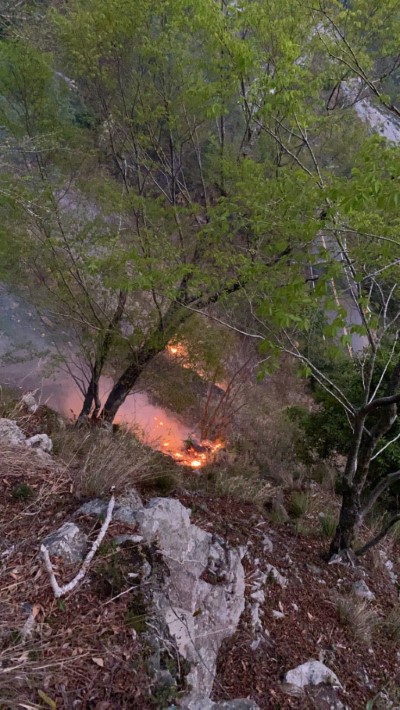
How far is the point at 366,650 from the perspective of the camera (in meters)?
3.79

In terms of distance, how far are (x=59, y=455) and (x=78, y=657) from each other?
2.28 metres

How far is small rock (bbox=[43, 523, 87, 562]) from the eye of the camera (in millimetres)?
2792

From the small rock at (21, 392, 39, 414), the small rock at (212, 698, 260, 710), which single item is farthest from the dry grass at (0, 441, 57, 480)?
the small rock at (212, 698, 260, 710)

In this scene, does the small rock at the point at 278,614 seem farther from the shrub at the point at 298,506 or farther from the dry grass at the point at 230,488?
the shrub at the point at 298,506

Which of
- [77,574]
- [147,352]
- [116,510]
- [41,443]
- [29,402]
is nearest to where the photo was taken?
[77,574]

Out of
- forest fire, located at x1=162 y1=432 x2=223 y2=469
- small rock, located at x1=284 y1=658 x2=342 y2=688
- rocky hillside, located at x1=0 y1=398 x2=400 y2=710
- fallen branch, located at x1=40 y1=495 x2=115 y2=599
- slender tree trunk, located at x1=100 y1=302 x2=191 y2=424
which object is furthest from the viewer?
forest fire, located at x1=162 y1=432 x2=223 y2=469

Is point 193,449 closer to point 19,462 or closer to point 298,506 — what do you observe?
point 298,506

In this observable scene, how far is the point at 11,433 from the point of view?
4.14 m

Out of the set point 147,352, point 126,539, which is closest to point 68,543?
point 126,539

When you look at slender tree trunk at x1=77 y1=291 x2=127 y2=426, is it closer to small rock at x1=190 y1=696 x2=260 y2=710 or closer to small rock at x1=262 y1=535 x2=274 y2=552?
small rock at x1=262 y1=535 x2=274 y2=552

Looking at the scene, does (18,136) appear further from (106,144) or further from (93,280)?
(93,280)

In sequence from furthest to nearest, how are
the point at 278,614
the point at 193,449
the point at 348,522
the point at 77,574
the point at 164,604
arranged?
the point at 193,449
the point at 348,522
the point at 278,614
the point at 164,604
the point at 77,574

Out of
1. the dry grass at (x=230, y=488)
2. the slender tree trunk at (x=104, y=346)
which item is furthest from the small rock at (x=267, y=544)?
the slender tree trunk at (x=104, y=346)

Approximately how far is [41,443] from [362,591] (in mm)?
3449
